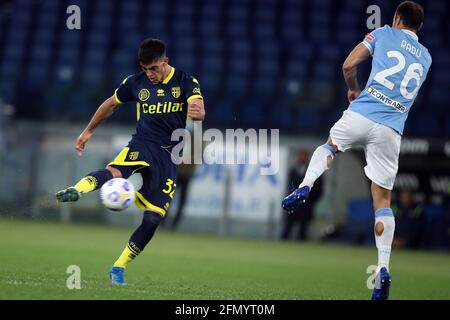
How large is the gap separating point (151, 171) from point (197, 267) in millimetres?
2895

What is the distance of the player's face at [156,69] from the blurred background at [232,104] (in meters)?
7.90

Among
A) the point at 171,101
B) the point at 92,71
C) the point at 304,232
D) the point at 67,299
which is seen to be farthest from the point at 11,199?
the point at 67,299

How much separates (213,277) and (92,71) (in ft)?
35.7

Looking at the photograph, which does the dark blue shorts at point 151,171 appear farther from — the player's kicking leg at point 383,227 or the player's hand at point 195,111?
the player's kicking leg at point 383,227

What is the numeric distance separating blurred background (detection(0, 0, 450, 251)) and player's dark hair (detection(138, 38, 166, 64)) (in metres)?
8.15

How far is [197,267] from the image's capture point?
10945 mm

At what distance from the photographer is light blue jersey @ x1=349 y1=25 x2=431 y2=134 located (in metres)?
7.97

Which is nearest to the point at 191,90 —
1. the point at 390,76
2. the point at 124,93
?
the point at 124,93

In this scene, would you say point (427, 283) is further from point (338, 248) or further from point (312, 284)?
point (338, 248)

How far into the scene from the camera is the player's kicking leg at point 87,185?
7.58 meters

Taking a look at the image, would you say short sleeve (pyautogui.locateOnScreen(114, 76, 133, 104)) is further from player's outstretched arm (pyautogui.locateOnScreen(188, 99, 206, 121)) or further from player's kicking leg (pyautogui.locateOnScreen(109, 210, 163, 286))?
player's kicking leg (pyautogui.locateOnScreen(109, 210, 163, 286))

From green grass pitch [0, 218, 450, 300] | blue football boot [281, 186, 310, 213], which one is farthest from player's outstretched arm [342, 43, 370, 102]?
green grass pitch [0, 218, 450, 300]

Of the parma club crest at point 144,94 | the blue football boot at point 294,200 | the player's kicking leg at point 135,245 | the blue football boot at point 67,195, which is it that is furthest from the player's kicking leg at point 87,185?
the blue football boot at point 294,200

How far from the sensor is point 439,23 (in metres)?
21.3
